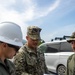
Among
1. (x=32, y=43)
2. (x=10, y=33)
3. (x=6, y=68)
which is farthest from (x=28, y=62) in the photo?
(x=10, y=33)

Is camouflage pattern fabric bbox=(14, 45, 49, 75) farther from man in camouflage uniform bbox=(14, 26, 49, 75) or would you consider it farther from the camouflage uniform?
the camouflage uniform

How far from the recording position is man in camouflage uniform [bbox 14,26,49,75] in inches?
145

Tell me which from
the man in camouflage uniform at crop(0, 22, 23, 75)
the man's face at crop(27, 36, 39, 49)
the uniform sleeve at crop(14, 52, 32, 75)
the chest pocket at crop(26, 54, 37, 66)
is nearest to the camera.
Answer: the man in camouflage uniform at crop(0, 22, 23, 75)

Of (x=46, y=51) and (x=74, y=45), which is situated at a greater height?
(x=46, y=51)

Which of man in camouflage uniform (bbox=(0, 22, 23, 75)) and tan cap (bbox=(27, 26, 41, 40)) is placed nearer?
man in camouflage uniform (bbox=(0, 22, 23, 75))

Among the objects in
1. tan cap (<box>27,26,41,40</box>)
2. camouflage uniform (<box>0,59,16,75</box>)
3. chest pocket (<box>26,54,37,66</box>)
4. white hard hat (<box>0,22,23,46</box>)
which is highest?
tan cap (<box>27,26,41,40</box>)

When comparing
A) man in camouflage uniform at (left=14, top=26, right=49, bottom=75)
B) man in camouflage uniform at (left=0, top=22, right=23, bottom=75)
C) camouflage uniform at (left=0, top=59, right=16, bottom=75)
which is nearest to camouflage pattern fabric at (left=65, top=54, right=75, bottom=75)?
man in camouflage uniform at (left=14, top=26, right=49, bottom=75)

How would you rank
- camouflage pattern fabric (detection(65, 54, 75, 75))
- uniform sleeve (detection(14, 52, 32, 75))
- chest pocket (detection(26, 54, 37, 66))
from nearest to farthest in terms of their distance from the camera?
1. uniform sleeve (detection(14, 52, 32, 75))
2. chest pocket (detection(26, 54, 37, 66))
3. camouflage pattern fabric (detection(65, 54, 75, 75))

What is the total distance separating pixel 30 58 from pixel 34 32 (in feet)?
1.43

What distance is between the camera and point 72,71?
4320 mm

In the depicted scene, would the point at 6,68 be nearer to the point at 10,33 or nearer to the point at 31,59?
the point at 10,33

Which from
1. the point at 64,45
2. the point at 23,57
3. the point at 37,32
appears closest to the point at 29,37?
the point at 37,32

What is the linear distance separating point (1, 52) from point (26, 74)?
1060 mm

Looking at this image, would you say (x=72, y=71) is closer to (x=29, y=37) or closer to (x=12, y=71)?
(x=29, y=37)
